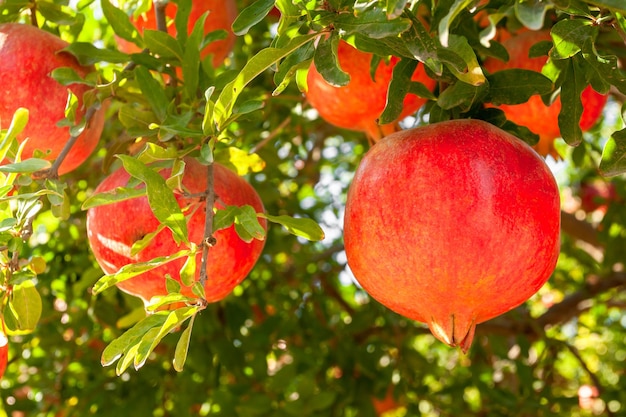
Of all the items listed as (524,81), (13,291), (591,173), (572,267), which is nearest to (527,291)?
(524,81)

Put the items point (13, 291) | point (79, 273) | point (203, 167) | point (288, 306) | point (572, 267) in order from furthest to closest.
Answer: point (572, 267) → point (288, 306) → point (79, 273) → point (203, 167) → point (13, 291)

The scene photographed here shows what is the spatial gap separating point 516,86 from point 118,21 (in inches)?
26.4

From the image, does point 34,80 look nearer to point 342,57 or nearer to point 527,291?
point 342,57

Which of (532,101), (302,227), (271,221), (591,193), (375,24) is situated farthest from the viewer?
(591,193)

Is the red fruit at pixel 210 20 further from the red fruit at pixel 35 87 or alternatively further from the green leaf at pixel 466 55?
the green leaf at pixel 466 55

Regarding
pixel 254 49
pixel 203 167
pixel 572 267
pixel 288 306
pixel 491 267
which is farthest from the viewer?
pixel 572 267

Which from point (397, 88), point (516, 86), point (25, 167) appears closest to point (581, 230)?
point (516, 86)

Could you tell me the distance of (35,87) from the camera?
4.21 feet

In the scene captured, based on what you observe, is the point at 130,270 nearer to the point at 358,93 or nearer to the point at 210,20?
→ the point at 358,93

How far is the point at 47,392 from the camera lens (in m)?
2.22

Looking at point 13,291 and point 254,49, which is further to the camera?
point 254,49

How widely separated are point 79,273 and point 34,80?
3.10ft

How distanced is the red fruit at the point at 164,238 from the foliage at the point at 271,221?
0.19 ft

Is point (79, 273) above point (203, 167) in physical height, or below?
below
